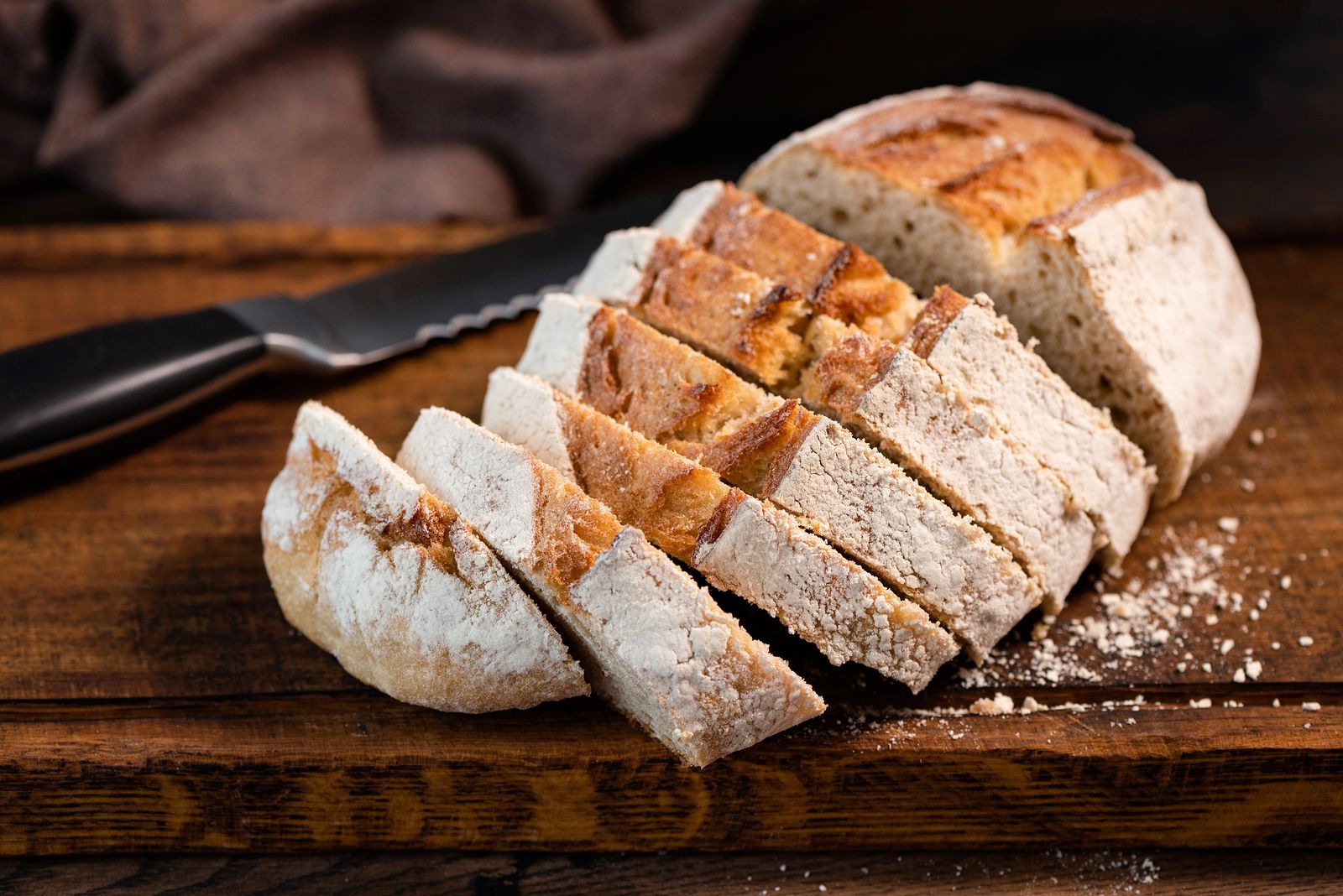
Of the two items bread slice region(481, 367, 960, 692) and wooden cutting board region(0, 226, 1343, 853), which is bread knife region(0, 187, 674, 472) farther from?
bread slice region(481, 367, 960, 692)

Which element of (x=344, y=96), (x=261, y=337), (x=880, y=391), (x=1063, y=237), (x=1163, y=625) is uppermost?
(x=1063, y=237)

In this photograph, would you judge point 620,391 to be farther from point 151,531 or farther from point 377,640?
point 151,531

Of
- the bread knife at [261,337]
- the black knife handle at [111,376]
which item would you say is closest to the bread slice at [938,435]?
the bread knife at [261,337]

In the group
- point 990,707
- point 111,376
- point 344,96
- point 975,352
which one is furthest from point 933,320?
point 344,96

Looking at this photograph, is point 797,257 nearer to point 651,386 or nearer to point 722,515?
point 651,386

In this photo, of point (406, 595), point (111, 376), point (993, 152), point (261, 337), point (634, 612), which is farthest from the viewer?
point (261, 337)

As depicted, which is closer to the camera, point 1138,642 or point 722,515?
point 722,515

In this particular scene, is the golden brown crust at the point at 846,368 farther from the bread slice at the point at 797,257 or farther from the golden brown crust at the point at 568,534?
the golden brown crust at the point at 568,534
